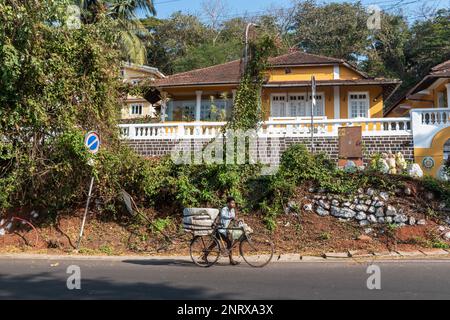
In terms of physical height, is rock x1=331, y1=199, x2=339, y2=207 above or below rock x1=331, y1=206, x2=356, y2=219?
above

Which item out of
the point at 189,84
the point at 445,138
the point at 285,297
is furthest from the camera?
the point at 189,84

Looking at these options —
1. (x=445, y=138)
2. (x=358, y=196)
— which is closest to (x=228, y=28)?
(x=445, y=138)

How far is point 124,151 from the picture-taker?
574 inches

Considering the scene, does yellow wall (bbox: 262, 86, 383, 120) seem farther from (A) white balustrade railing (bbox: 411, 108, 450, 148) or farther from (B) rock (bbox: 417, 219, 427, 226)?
(B) rock (bbox: 417, 219, 427, 226)

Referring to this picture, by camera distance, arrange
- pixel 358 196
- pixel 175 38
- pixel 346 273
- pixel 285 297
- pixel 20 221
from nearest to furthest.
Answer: pixel 285 297 < pixel 346 273 < pixel 358 196 < pixel 20 221 < pixel 175 38

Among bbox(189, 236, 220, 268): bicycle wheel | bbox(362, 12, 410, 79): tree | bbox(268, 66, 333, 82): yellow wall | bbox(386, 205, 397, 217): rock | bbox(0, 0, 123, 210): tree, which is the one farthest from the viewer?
bbox(362, 12, 410, 79): tree

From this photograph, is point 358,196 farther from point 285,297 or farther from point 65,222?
point 65,222

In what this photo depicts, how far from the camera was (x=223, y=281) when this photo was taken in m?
8.44

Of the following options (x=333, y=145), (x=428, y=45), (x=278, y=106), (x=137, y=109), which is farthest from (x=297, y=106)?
(x=428, y=45)

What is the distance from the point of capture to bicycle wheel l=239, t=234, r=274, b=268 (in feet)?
33.6

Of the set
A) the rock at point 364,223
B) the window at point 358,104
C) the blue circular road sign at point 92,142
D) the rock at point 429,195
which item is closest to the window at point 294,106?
the window at point 358,104

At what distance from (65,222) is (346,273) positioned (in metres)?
8.89

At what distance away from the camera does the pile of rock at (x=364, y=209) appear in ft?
41.2

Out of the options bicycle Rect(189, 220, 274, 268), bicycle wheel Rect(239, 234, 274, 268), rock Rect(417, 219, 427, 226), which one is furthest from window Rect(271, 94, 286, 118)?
bicycle Rect(189, 220, 274, 268)
